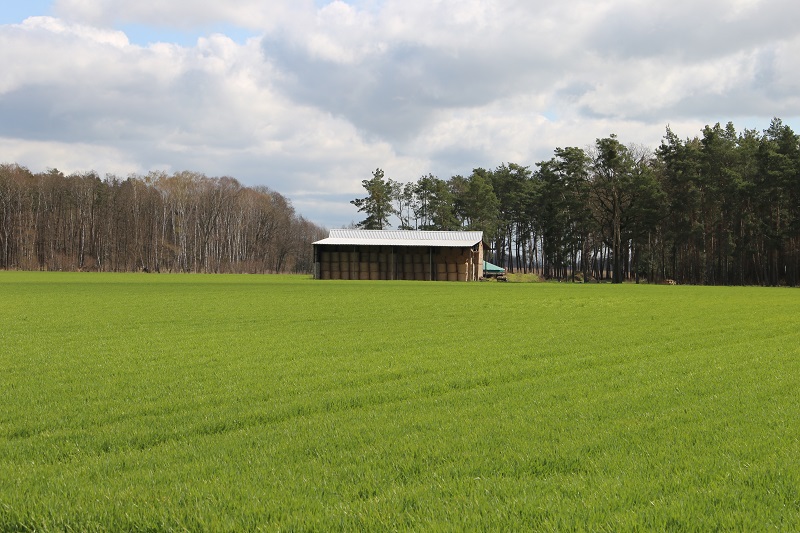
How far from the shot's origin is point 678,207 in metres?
59.2

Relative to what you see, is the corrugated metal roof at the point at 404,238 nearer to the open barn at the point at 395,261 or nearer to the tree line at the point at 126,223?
the open barn at the point at 395,261

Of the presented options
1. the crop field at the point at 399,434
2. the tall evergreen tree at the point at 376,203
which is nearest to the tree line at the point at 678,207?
the tall evergreen tree at the point at 376,203

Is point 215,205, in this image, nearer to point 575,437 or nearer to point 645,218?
point 645,218

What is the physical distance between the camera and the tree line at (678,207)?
55.2 m

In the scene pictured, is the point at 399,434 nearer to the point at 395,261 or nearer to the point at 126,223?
the point at 395,261

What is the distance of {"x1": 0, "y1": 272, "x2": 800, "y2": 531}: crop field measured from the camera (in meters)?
4.11

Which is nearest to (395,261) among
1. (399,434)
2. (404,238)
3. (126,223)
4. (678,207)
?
(404,238)

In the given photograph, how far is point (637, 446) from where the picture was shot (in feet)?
17.7

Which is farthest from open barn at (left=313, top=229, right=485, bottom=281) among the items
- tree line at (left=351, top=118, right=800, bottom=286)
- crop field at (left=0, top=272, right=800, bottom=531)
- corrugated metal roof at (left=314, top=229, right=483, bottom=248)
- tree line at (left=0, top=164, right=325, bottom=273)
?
crop field at (left=0, top=272, right=800, bottom=531)

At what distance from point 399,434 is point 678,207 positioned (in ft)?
194

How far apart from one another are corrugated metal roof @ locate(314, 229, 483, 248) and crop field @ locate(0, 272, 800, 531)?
47.9m

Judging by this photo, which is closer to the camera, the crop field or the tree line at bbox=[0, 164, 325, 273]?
the crop field

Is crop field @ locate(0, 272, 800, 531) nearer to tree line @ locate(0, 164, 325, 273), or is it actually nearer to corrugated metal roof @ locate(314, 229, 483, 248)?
corrugated metal roof @ locate(314, 229, 483, 248)

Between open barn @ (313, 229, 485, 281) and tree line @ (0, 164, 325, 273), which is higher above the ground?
tree line @ (0, 164, 325, 273)
